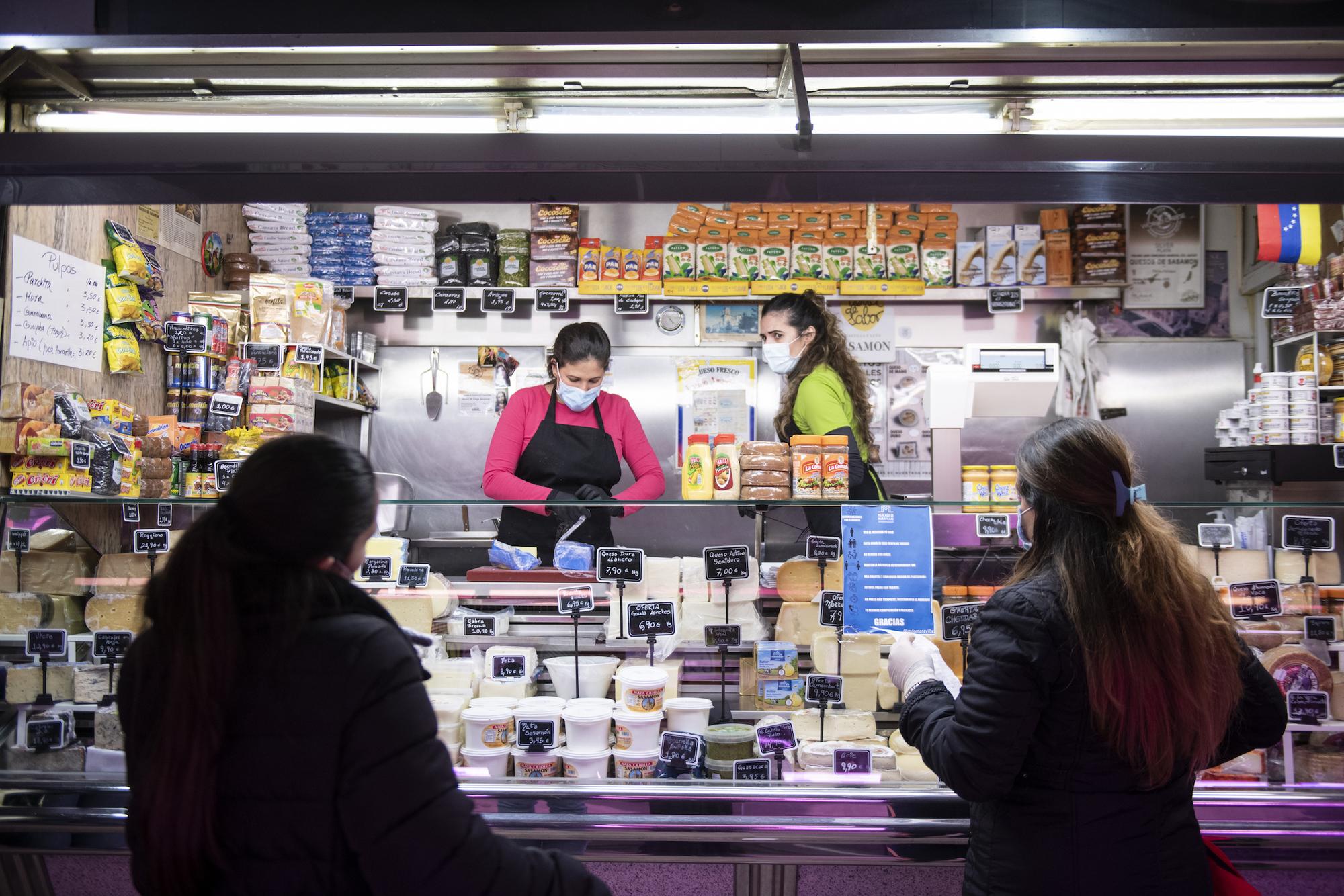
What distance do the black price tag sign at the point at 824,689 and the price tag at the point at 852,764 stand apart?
138 millimetres

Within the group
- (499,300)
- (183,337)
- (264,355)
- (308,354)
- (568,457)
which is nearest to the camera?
(568,457)

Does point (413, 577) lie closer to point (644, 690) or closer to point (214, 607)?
point (644, 690)

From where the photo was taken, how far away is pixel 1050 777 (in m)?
1.59

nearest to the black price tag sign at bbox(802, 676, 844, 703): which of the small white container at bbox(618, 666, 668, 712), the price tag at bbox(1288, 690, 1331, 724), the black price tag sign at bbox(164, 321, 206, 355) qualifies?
the small white container at bbox(618, 666, 668, 712)

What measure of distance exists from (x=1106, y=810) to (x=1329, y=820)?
1.06 m

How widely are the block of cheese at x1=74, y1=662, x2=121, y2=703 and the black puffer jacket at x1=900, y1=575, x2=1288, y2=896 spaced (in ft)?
6.83

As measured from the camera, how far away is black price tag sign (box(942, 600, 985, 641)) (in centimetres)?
242

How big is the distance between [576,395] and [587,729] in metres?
1.79

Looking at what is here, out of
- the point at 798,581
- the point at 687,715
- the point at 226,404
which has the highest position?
the point at 226,404

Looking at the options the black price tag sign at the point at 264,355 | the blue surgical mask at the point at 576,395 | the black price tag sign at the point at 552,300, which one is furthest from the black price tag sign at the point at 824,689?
the black price tag sign at the point at 552,300

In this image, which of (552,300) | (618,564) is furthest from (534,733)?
(552,300)

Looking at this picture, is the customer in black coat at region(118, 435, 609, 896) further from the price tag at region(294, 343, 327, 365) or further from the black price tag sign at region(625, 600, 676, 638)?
the price tag at region(294, 343, 327, 365)

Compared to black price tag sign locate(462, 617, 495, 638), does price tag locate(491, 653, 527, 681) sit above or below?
below

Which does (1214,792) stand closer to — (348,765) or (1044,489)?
(1044,489)
